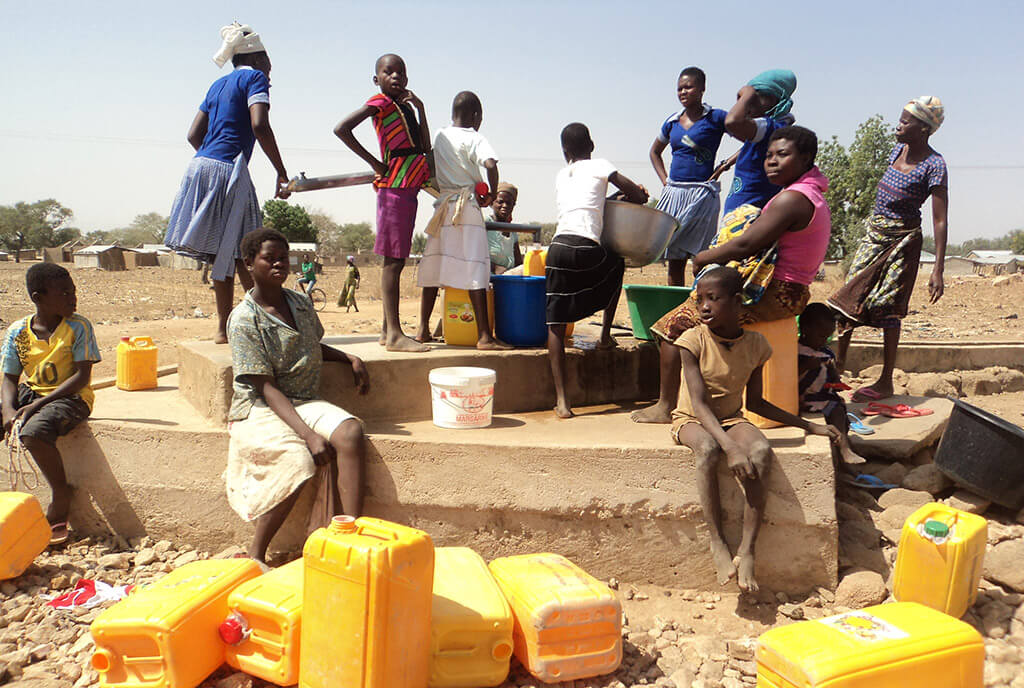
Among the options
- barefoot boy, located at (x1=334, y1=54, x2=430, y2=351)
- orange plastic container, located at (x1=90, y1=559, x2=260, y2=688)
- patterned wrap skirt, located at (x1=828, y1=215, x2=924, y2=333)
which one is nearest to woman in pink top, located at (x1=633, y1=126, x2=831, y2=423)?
patterned wrap skirt, located at (x1=828, y1=215, x2=924, y2=333)

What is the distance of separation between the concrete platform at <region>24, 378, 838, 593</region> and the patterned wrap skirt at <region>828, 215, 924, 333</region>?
1617 millimetres

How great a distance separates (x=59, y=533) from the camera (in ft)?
11.9

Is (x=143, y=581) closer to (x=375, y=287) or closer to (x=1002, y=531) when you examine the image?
(x=1002, y=531)

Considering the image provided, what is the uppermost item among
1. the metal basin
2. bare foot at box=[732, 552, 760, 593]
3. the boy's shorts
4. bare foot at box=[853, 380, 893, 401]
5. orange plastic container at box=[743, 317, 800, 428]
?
the metal basin

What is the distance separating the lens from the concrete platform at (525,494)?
10.4 ft

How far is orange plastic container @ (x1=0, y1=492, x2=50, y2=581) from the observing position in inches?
124

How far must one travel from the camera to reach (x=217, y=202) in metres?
4.28

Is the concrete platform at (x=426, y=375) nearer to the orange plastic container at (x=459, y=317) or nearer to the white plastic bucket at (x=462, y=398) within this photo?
the orange plastic container at (x=459, y=317)

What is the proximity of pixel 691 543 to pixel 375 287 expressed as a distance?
20.8 meters

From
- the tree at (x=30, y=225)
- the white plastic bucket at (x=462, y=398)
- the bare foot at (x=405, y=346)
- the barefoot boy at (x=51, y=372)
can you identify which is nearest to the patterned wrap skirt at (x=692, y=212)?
the bare foot at (x=405, y=346)

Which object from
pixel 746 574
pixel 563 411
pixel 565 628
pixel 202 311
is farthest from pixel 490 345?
pixel 202 311

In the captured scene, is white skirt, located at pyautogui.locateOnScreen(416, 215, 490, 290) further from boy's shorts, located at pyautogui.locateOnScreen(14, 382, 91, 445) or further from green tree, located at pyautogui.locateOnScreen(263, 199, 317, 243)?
green tree, located at pyautogui.locateOnScreen(263, 199, 317, 243)

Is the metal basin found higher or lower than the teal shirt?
higher

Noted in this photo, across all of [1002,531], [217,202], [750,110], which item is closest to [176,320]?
[217,202]
